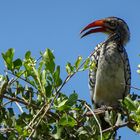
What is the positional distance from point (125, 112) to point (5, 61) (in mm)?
828

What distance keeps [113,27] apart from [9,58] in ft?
11.2

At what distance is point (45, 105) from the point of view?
3.28m

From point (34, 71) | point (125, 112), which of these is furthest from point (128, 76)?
point (34, 71)

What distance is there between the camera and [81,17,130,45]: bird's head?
21.6 feet

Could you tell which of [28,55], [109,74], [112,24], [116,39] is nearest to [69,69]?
[28,55]

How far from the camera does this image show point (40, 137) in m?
3.35

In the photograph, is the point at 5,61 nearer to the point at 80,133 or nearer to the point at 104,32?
the point at 80,133

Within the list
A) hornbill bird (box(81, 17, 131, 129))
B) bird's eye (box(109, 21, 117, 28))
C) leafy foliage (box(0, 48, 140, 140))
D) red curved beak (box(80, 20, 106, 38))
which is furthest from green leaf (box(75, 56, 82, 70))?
bird's eye (box(109, 21, 117, 28))

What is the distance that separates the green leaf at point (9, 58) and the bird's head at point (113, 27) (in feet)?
9.93

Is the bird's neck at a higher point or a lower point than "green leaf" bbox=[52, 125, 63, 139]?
higher

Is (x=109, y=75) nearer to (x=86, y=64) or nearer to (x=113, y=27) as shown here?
(x=113, y=27)

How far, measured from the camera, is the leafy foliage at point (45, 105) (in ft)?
10.8

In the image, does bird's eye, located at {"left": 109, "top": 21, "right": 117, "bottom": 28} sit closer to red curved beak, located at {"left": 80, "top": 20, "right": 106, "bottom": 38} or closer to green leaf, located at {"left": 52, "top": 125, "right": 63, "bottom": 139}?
red curved beak, located at {"left": 80, "top": 20, "right": 106, "bottom": 38}

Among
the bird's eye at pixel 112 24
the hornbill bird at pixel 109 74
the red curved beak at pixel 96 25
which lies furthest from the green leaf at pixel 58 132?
the bird's eye at pixel 112 24
